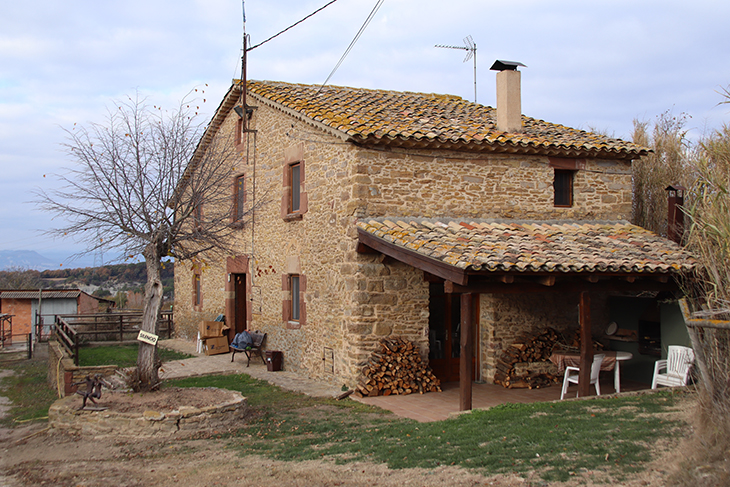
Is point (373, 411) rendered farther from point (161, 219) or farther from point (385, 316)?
point (161, 219)

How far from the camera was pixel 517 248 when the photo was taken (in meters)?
8.22

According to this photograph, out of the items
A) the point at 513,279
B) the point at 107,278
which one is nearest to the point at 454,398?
the point at 513,279

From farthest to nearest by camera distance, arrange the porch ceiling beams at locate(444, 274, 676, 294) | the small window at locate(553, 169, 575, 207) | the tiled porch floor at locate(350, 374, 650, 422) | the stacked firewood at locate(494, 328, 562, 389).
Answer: the small window at locate(553, 169, 575, 207)
the stacked firewood at locate(494, 328, 562, 389)
the tiled porch floor at locate(350, 374, 650, 422)
the porch ceiling beams at locate(444, 274, 676, 294)

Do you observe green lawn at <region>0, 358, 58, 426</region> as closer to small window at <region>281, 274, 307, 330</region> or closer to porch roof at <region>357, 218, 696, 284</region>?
small window at <region>281, 274, 307, 330</region>

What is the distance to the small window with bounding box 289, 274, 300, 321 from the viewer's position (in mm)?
11852

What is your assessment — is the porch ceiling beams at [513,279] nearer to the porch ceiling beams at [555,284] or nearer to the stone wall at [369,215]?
the porch ceiling beams at [555,284]

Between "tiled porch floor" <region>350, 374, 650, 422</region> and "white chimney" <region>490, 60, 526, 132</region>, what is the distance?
504 cm

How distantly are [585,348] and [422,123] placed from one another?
4.95m

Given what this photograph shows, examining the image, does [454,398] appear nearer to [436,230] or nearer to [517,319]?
[517,319]

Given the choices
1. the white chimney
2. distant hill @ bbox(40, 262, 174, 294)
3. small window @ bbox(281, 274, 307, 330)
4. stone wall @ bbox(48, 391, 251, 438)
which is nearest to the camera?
stone wall @ bbox(48, 391, 251, 438)

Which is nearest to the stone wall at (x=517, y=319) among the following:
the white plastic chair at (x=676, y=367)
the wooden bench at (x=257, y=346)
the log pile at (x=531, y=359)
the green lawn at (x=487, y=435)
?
the log pile at (x=531, y=359)

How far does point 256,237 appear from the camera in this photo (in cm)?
1366

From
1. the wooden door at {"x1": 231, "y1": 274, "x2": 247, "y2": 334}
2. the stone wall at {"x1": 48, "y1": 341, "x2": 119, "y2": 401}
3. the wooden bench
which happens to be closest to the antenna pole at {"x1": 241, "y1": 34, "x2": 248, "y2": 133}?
the wooden door at {"x1": 231, "y1": 274, "x2": 247, "y2": 334}

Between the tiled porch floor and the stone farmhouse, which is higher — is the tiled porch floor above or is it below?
below
